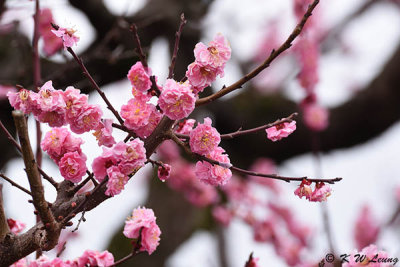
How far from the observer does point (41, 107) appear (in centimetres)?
102

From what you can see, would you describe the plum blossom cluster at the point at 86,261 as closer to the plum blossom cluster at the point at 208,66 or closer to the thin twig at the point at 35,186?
the thin twig at the point at 35,186

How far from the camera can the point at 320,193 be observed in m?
1.08

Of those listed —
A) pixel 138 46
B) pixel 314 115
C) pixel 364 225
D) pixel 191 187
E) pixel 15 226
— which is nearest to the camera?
pixel 138 46

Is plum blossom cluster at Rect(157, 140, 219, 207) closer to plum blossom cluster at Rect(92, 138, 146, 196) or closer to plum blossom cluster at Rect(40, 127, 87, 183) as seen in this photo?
plum blossom cluster at Rect(40, 127, 87, 183)

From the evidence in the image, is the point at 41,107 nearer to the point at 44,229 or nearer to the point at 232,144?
the point at 44,229

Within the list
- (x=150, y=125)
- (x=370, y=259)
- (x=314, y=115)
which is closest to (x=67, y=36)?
(x=150, y=125)

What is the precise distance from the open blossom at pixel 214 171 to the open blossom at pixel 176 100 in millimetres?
145

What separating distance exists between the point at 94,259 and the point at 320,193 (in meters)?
0.57

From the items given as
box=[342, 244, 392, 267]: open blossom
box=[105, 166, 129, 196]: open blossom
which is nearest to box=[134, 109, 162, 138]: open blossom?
box=[105, 166, 129, 196]: open blossom

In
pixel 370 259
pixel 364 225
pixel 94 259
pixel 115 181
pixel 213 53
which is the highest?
pixel 364 225

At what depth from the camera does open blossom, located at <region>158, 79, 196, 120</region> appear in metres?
1.00

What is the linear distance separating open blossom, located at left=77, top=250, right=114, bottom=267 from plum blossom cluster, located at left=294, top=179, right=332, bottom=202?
0.50 metres

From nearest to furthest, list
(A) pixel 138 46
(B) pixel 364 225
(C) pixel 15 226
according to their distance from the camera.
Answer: (A) pixel 138 46, (C) pixel 15 226, (B) pixel 364 225

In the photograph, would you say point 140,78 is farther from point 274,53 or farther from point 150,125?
point 274,53
